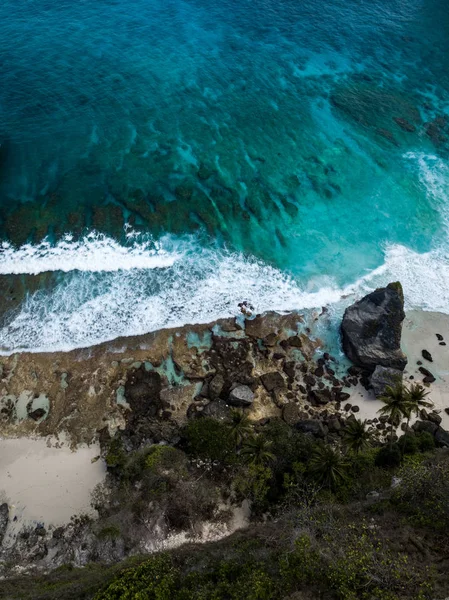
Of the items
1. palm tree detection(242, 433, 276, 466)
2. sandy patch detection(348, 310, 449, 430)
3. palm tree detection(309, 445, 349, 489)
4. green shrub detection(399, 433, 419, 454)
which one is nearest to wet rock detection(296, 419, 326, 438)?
palm tree detection(309, 445, 349, 489)

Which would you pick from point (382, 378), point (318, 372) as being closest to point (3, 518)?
point (318, 372)

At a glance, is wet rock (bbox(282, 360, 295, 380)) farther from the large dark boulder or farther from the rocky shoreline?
the large dark boulder

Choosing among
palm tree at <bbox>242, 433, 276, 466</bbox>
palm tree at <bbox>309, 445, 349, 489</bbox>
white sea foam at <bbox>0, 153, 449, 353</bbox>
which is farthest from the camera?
white sea foam at <bbox>0, 153, 449, 353</bbox>

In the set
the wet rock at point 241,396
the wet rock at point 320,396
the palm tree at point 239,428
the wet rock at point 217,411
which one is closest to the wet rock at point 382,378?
the wet rock at point 320,396

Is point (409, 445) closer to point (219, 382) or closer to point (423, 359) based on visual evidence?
point (423, 359)

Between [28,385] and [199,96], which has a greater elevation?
[199,96]

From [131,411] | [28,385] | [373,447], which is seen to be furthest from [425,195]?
[28,385]

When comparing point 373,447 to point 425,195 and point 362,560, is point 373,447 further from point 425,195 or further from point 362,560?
point 425,195
